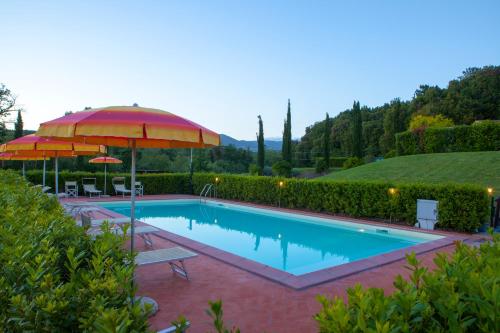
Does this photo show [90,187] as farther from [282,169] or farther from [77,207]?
[282,169]

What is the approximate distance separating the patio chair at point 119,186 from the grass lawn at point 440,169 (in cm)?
1064

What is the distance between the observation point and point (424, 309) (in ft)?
5.49

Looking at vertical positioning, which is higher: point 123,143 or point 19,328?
point 123,143

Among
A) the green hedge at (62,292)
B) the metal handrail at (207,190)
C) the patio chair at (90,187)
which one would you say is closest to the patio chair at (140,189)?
the patio chair at (90,187)

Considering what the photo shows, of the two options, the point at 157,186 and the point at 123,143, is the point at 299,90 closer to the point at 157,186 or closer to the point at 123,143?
the point at 157,186

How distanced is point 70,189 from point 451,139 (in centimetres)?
2280

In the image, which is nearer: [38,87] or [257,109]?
[38,87]

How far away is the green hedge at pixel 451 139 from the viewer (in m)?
21.2

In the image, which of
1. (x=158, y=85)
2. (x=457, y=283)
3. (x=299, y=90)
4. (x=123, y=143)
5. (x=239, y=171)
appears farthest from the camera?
(x=239, y=171)

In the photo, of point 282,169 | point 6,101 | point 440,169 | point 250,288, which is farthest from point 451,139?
point 6,101

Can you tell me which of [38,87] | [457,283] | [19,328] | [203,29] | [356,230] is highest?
[203,29]

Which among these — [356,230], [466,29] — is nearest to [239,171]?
[466,29]

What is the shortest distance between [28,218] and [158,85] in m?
18.5

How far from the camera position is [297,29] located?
685 inches
